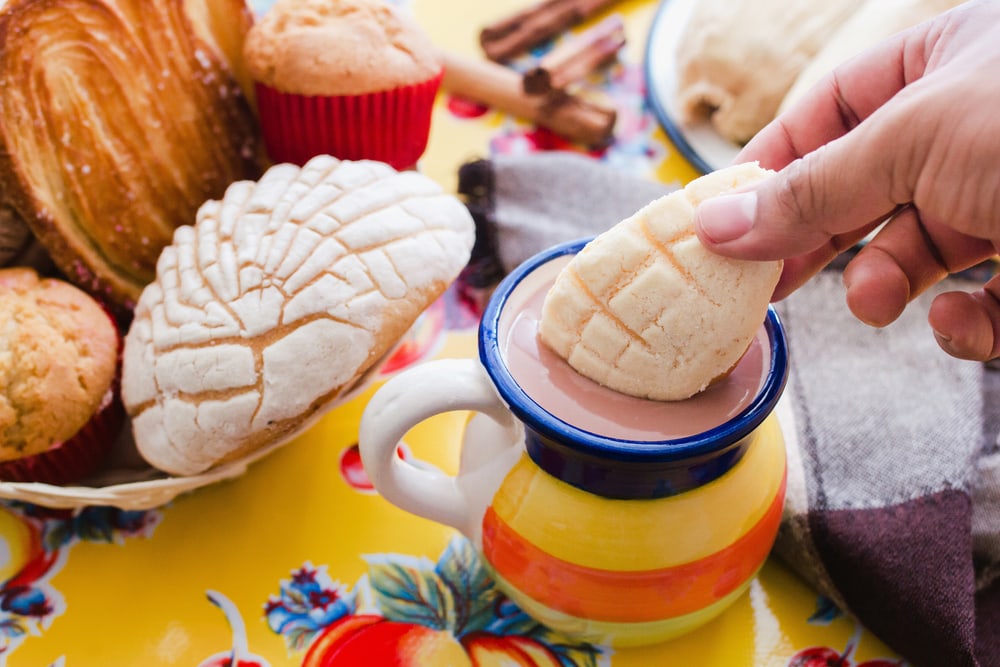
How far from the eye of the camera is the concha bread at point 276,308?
0.74 metres

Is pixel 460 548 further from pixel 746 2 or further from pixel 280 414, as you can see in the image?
pixel 746 2

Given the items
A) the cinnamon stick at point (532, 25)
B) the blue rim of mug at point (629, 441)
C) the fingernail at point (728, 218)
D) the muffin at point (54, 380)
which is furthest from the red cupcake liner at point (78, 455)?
the cinnamon stick at point (532, 25)

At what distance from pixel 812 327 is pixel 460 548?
48 centimetres

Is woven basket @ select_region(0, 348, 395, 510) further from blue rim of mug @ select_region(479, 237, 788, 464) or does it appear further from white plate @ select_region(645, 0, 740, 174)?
white plate @ select_region(645, 0, 740, 174)

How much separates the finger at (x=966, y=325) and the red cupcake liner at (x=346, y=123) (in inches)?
23.7

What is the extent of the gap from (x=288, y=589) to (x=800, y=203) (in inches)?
22.6

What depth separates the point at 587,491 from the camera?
0.64 m

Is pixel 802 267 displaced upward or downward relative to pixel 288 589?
upward

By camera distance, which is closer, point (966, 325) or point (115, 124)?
point (966, 325)

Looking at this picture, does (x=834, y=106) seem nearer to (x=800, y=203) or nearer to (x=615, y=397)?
(x=800, y=203)

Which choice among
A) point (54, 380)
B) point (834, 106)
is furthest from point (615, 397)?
point (54, 380)

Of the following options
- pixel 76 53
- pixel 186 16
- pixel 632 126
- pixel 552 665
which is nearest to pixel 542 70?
pixel 632 126

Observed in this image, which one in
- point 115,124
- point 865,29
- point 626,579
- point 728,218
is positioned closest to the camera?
point 728,218

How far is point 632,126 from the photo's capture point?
1.33m
